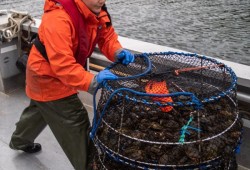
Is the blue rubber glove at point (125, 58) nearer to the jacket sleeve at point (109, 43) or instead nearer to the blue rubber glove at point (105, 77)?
the jacket sleeve at point (109, 43)

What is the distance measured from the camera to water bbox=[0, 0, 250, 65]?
12.8 m

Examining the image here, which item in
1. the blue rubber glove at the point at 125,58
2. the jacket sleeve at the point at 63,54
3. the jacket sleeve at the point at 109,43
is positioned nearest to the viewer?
the jacket sleeve at the point at 63,54

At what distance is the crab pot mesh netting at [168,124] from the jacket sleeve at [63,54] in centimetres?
18

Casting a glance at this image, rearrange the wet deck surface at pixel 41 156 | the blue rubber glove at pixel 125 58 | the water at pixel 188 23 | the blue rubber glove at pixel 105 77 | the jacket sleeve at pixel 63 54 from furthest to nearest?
the water at pixel 188 23 → the wet deck surface at pixel 41 156 → the blue rubber glove at pixel 125 58 → the jacket sleeve at pixel 63 54 → the blue rubber glove at pixel 105 77

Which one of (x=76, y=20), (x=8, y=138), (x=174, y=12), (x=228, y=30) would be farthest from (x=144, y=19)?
(x=76, y=20)

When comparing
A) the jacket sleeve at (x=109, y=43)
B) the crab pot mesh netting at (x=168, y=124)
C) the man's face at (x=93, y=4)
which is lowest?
the crab pot mesh netting at (x=168, y=124)

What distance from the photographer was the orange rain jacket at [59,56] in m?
2.34

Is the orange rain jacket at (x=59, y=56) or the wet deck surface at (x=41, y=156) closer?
the orange rain jacket at (x=59, y=56)

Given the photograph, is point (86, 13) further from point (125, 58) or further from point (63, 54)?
point (125, 58)

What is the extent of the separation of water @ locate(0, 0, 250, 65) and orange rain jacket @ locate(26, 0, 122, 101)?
381 inches

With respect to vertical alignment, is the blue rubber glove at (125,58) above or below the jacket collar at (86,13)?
below

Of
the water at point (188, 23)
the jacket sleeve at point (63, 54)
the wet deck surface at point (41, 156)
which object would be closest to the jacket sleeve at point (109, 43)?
the jacket sleeve at point (63, 54)

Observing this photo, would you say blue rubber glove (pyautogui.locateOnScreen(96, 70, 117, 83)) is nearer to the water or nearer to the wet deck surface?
the wet deck surface

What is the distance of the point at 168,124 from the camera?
223 cm
